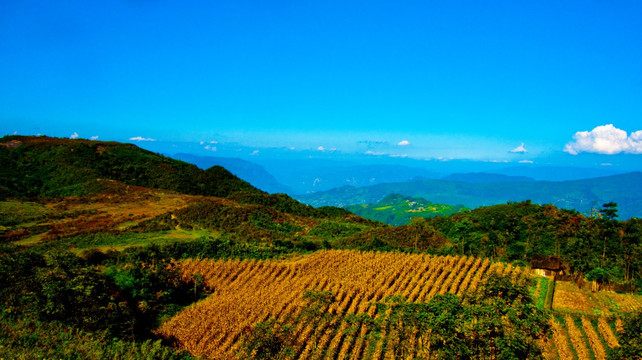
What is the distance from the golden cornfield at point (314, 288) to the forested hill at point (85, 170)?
49392mm

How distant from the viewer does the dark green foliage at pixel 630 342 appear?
1471 centimetres

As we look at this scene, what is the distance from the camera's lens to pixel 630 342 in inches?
611

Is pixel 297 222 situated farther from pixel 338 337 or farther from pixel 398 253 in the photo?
pixel 338 337

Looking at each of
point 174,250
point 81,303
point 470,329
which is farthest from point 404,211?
point 81,303

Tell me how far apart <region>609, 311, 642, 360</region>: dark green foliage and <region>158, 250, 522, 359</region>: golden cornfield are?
10.0m

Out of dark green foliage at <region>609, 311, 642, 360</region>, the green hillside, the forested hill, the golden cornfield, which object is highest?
the forested hill

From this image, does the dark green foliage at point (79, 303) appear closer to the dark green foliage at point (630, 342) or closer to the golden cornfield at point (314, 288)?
the golden cornfield at point (314, 288)

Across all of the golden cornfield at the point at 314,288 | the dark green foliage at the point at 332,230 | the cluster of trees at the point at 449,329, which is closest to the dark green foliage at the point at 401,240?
the golden cornfield at the point at 314,288

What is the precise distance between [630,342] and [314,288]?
1835cm

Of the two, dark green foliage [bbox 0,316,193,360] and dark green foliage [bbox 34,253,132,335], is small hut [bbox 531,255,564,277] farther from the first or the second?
dark green foliage [bbox 34,253,132,335]

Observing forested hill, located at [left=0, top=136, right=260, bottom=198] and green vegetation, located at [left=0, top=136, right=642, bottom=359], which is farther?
forested hill, located at [left=0, top=136, right=260, bottom=198]

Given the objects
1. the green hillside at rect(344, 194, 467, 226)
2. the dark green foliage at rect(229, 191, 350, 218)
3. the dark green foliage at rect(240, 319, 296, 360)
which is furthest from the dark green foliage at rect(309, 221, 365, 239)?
the green hillside at rect(344, 194, 467, 226)

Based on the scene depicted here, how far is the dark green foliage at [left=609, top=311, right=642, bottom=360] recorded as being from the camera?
1471 cm

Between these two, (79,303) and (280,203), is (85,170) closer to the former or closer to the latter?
(280,203)
